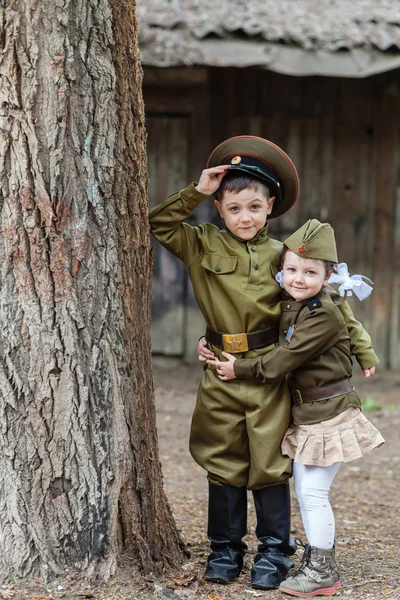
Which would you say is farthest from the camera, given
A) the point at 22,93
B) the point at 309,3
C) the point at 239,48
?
the point at 309,3

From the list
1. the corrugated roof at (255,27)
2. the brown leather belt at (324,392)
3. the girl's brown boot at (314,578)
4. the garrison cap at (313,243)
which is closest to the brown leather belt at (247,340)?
the brown leather belt at (324,392)

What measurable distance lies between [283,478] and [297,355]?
0.50 m

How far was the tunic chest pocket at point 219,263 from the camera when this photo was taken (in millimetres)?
3061

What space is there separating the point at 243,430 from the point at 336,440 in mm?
357

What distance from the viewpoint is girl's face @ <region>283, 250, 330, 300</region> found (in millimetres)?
2945

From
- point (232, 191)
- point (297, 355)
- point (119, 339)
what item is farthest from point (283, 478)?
point (232, 191)

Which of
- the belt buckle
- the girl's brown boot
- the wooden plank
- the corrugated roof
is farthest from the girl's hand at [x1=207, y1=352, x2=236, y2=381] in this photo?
the wooden plank

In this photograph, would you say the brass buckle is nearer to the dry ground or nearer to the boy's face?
the boy's face

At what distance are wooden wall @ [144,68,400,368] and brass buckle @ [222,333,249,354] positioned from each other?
5114mm

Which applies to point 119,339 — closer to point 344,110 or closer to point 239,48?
point 239,48

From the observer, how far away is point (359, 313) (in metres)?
8.42

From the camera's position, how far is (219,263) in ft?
10.1

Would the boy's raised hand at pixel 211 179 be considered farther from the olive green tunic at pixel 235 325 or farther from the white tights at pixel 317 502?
the white tights at pixel 317 502

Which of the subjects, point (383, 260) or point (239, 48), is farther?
point (383, 260)
